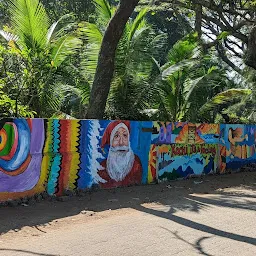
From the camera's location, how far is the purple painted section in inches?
304

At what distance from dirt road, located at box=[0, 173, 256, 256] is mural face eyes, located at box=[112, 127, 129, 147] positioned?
1.10 m

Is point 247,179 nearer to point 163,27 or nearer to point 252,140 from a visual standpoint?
point 252,140

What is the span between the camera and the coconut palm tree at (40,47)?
10.2m

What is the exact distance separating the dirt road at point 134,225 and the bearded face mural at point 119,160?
1.09 ft

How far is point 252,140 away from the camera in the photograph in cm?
1545

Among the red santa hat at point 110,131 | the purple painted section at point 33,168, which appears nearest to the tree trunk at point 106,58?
the red santa hat at point 110,131

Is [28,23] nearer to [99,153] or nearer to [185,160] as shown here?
[99,153]

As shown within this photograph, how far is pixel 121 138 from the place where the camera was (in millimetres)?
10055

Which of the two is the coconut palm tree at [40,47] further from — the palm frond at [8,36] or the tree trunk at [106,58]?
the tree trunk at [106,58]

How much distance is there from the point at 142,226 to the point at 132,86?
6793 mm

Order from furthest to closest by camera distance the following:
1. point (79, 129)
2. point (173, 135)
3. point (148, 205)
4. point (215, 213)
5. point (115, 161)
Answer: point (173, 135), point (115, 161), point (79, 129), point (148, 205), point (215, 213)

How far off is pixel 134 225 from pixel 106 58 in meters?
5.10

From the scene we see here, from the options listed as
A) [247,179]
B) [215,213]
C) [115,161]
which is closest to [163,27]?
[247,179]

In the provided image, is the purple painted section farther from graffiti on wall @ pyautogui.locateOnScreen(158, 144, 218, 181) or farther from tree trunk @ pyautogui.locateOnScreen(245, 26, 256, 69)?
tree trunk @ pyautogui.locateOnScreen(245, 26, 256, 69)
